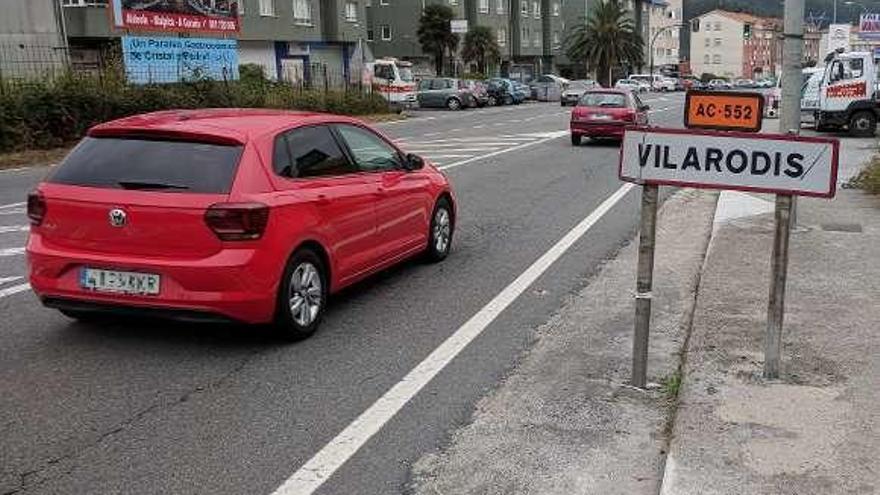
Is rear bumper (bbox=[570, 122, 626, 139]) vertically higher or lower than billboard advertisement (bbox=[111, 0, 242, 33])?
lower

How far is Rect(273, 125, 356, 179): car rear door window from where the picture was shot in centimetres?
643

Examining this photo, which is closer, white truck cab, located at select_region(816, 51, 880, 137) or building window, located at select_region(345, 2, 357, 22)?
white truck cab, located at select_region(816, 51, 880, 137)

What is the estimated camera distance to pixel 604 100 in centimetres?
2406

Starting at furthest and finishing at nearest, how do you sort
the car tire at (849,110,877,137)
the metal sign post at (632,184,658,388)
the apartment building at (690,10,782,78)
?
the apartment building at (690,10,782,78), the car tire at (849,110,877,137), the metal sign post at (632,184,658,388)

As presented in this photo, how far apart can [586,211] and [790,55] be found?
3.81 meters

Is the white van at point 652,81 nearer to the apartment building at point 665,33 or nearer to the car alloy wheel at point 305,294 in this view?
the apartment building at point 665,33

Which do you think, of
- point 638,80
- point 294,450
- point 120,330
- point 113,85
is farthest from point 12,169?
point 638,80

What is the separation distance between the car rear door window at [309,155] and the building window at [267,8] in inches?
1741

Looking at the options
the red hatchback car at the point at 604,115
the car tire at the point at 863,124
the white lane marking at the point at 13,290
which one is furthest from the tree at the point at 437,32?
the white lane marking at the point at 13,290

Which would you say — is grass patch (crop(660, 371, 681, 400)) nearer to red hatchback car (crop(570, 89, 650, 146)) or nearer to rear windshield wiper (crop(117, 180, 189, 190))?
rear windshield wiper (crop(117, 180, 189, 190))

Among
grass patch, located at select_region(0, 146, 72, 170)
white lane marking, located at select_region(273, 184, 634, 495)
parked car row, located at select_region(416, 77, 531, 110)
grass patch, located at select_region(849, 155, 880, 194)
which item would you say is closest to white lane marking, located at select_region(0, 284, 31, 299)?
white lane marking, located at select_region(273, 184, 634, 495)

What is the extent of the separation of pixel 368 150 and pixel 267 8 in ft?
146

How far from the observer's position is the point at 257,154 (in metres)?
→ 6.16

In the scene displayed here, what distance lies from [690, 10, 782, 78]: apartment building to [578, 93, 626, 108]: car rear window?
132 meters
